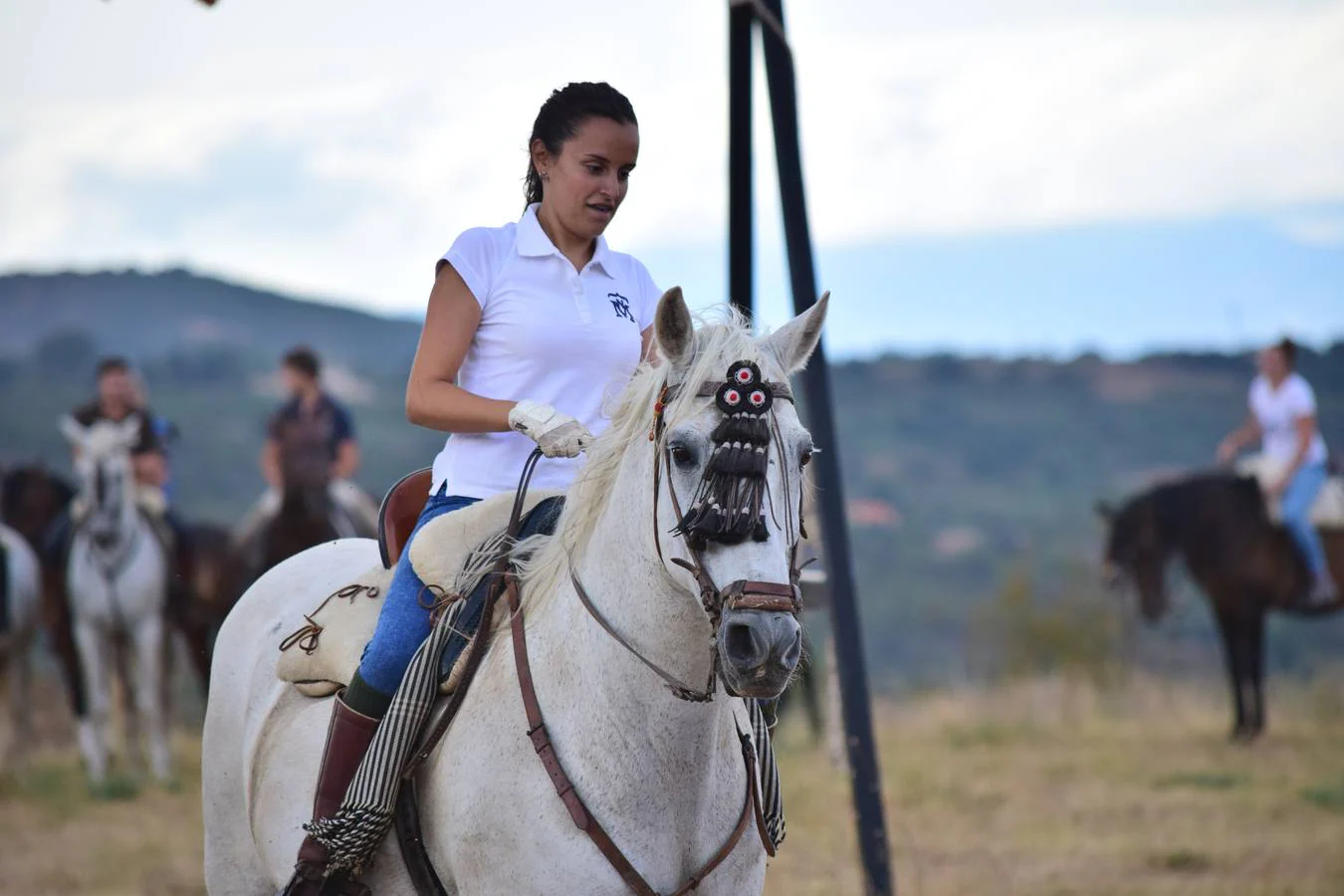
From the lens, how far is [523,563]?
3457mm

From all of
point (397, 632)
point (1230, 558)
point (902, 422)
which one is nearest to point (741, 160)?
point (397, 632)

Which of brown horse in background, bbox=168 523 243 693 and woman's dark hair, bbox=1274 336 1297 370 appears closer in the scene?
brown horse in background, bbox=168 523 243 693

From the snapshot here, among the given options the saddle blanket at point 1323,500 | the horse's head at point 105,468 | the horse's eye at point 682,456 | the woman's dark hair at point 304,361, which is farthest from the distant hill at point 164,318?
the horse's eye at point 682,456

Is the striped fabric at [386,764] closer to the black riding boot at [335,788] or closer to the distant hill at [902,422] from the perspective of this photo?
the black riding boot at [335,788]

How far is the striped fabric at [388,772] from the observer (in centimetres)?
335

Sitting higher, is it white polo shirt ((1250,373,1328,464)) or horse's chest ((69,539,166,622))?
white polo shirt ((1250,373,1328,464))

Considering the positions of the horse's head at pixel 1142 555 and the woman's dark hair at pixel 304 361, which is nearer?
the woman's dark hair at pixel 304 361

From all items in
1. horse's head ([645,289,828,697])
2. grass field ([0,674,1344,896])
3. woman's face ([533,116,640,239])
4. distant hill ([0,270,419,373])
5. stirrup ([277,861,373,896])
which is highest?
distant hill ([0,270,419,373])

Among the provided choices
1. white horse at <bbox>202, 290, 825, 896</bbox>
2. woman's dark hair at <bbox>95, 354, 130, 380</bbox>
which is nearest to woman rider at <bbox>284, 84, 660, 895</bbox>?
white horse at <bbox>202, 290, 825, 896</bbox>

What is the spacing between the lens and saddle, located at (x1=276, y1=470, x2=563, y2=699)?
347 cm

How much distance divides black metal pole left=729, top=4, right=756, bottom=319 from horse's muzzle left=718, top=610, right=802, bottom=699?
3558 mm

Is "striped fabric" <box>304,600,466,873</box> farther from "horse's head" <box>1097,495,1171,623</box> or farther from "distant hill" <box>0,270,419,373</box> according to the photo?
"distant hill" <box>0,270,419,373</box>

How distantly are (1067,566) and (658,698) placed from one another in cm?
1816

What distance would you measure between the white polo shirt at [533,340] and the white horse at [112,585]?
8.99m
